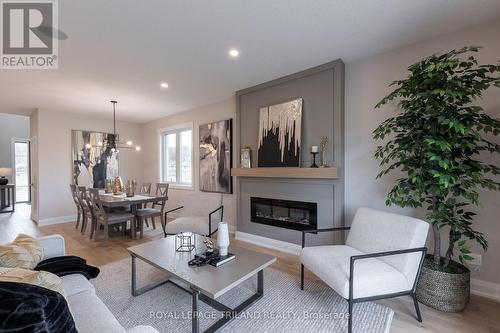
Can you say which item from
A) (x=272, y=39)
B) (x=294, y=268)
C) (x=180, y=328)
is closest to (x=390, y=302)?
(x=294, y=268)

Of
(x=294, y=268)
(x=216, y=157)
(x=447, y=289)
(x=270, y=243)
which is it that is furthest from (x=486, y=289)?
(x=216, y=157)

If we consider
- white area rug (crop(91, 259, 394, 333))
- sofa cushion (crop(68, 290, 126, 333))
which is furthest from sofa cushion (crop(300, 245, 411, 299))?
sofa cushion (crop(68, 290, 126, 333))

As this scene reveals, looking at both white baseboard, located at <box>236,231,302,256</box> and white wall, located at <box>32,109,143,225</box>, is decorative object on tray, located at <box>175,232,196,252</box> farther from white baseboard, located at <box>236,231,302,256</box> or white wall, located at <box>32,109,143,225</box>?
white wall, located at <box>32,109,143,225</box>

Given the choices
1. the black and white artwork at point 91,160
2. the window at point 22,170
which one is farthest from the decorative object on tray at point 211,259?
the window at point 22,170

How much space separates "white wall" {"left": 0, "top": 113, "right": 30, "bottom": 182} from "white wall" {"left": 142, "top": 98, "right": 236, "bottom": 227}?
4.76 metres

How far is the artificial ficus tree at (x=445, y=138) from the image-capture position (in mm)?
1728

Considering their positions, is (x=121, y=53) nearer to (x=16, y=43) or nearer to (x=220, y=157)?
(x=16, y=43)

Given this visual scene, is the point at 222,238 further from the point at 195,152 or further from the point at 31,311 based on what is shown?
the point at 195,152

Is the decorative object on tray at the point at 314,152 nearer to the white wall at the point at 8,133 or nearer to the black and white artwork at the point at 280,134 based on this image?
the black and white artwork at the point at 280,134

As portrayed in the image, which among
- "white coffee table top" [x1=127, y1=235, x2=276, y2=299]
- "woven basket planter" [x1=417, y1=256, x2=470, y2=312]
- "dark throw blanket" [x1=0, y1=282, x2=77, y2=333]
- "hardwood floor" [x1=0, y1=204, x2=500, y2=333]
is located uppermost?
"dark throw blanket" [x1=0, y1=282, x2=77, y2=333]

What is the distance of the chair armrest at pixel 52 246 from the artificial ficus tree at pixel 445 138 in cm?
290

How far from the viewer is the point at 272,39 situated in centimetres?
235

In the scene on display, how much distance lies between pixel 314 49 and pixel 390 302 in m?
2.69

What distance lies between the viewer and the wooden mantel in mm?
2773
